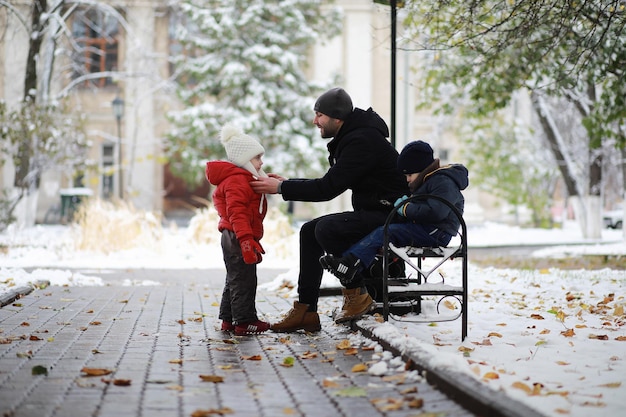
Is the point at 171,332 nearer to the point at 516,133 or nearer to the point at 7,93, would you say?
the point at 516,133

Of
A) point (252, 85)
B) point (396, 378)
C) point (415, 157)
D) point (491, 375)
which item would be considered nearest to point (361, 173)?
point (415, 157)

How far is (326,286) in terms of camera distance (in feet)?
35.6

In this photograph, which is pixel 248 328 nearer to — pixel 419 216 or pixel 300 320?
pixel 300 320

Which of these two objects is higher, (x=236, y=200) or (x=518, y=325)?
(x=236, y=200)

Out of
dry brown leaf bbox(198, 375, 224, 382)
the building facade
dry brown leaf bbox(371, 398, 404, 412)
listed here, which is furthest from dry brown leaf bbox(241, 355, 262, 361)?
the building facade

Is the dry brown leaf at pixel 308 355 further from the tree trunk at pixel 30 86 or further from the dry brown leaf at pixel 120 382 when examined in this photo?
the tree trunk at pixel 30 86

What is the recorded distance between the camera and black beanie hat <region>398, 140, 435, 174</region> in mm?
6949

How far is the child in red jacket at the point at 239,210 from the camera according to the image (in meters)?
7.23

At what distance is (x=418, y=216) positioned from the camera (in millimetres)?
6781

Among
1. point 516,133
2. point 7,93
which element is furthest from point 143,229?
point 7,93

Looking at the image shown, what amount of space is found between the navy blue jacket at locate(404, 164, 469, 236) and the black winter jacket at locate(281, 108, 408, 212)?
1.32ft

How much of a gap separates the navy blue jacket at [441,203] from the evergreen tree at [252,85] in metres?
21.6

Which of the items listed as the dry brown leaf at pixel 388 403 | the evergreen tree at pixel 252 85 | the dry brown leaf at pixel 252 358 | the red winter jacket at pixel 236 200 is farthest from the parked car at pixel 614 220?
the dry brown leaf at pixel 388 403

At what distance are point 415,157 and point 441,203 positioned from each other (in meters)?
0.41
